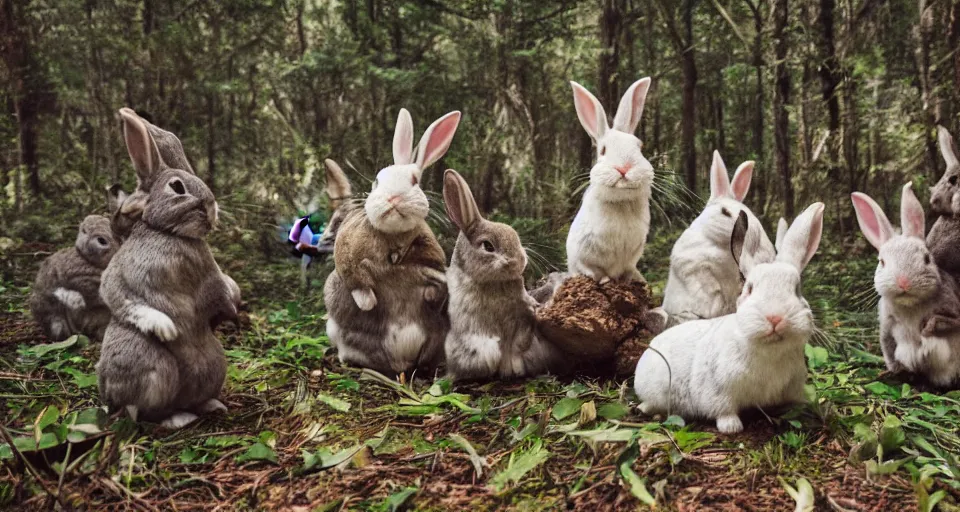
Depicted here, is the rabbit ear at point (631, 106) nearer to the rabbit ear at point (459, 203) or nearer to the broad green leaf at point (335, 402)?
the rabbit ear at point (459, 203)

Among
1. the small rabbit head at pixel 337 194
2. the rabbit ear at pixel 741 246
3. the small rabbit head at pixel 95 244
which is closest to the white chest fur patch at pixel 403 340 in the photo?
the small rabbit head at pixel 337 194

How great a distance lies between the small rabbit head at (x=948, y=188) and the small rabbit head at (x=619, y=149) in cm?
122

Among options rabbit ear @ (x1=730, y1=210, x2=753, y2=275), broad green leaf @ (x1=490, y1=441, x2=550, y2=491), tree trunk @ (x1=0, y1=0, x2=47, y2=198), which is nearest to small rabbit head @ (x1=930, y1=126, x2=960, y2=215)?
rabbit ear @ (x1=730, y1=210, x2=753, y2=275)

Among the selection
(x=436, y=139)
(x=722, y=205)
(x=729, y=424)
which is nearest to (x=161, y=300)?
(x=436, y=139)

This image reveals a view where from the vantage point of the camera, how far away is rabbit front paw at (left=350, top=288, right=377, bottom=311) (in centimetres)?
274

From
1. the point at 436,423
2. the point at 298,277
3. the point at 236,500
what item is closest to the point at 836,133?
the point at 436,423

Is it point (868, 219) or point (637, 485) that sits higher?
point (868, 219)

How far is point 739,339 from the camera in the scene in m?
2.05

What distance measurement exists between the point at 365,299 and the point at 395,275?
16 centimetres

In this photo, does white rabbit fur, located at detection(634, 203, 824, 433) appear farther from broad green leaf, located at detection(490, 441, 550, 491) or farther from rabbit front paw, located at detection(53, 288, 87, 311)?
rabbit front paw, located at detection(53, 288, 87, 311)

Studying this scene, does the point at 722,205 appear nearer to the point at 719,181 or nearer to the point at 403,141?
the point at 719,181

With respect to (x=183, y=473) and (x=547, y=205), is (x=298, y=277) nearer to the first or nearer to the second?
(x=547, y=205)

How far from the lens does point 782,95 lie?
400 cm

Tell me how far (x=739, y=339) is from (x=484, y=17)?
9.45 feet
